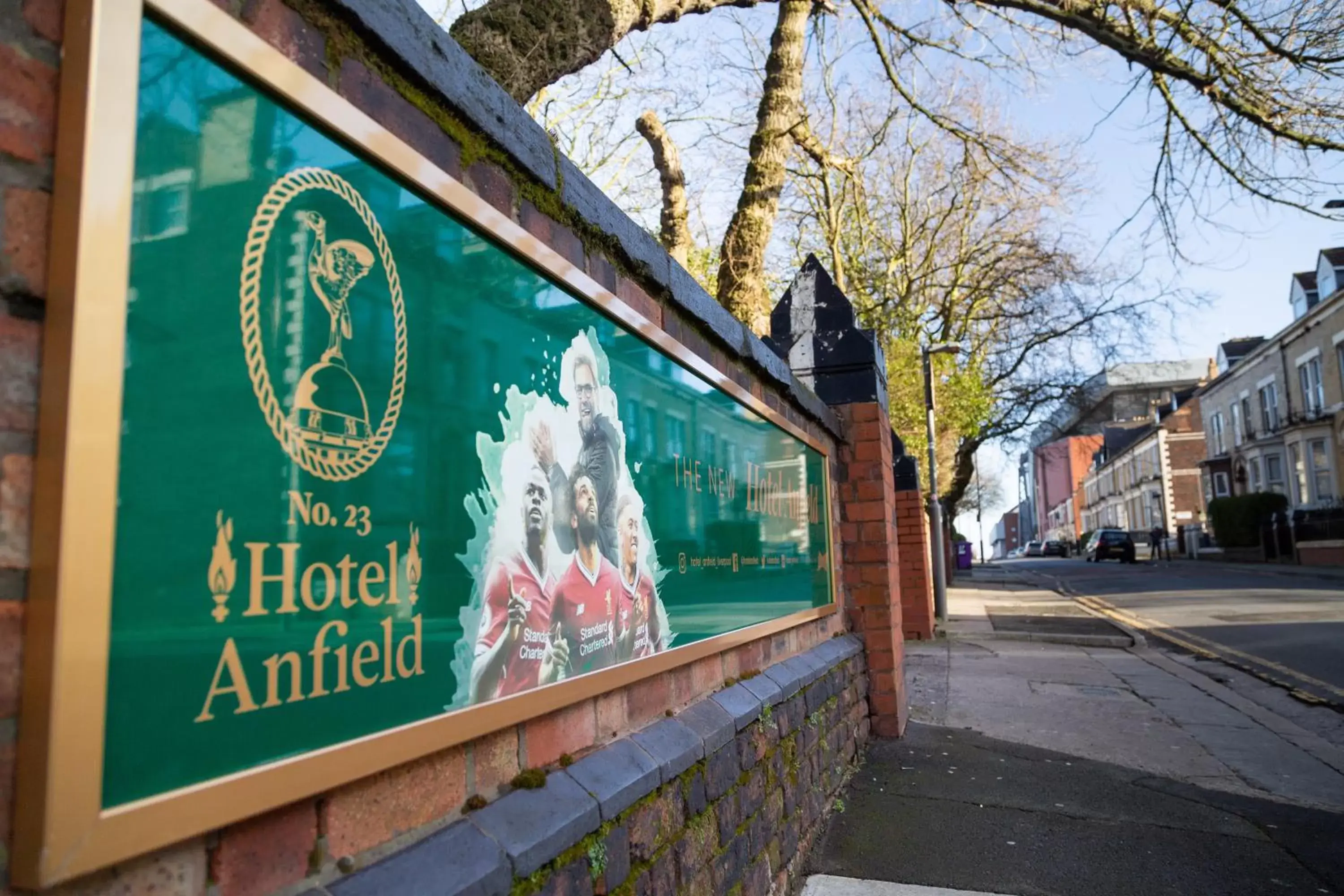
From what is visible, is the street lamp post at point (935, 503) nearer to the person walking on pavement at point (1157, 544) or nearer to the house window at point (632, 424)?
the house window at point (632, 424)

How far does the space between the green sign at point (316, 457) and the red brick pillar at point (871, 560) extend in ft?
12.9

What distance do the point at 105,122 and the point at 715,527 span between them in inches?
98.9

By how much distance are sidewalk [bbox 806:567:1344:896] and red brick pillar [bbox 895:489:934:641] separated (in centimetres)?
363

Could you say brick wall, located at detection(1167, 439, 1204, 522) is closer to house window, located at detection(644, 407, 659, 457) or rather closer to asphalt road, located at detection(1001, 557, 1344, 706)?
asphalt road, located at detection(1001, 557, 1344, 706)

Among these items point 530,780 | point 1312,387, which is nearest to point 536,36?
point 530,780

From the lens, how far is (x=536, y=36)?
521 centimetres

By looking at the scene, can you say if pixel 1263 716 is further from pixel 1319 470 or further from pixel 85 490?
pixel 1319 470

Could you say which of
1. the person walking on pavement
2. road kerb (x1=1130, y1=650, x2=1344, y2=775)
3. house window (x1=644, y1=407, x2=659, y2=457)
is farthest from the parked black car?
house window (x1=644, y1=407, x2=659, y2=457)

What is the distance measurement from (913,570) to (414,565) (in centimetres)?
1085

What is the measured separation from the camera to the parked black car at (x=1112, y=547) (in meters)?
43.3

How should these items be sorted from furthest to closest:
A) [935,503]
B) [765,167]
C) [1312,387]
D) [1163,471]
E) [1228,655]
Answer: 1. [1163,471]
2. [1312,387]
3. [935,503]
4. [1228,655]
5. [765,167]

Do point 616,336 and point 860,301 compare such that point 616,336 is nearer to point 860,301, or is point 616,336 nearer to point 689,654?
point 689,654

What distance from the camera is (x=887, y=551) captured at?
19.4 ft

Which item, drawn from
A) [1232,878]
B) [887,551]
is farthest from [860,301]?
[1232,878]
